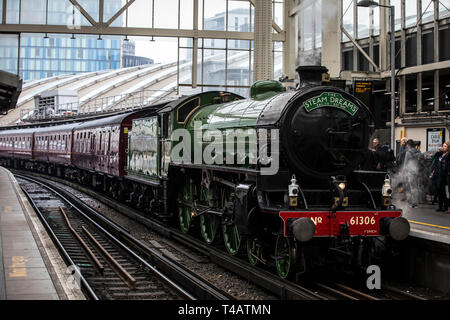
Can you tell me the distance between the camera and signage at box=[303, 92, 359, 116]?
8578 millimetres

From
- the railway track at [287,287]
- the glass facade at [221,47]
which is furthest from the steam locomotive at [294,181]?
the glass facade at [221,47]

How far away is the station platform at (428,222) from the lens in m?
8.66

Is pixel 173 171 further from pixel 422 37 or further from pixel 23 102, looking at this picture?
pixel 23 102

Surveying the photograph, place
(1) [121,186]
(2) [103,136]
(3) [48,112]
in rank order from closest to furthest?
1. (1) [121,186]
2. (2) [103,136]
3. (3) [48,112]

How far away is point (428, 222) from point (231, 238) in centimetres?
390

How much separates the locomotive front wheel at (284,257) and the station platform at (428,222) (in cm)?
208

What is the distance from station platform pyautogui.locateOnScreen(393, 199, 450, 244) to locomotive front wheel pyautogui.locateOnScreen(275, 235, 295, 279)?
2.08m

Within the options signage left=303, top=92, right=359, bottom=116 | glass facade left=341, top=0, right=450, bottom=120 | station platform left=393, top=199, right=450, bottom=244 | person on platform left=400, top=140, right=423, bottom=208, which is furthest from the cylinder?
glass facade left=341, top=0, right=450, bottom=120

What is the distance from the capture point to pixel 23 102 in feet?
251

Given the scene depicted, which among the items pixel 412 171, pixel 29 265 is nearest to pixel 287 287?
pixel 29 265

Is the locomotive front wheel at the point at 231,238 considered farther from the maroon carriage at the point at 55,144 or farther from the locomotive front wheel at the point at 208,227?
the maroon carriage at the point at 55,144

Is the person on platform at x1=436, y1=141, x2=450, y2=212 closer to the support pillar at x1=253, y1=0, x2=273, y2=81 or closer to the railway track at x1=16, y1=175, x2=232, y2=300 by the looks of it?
the railway track at x1=16, y1=175, x2=232, y2=300

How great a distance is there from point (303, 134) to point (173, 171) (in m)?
5.52
